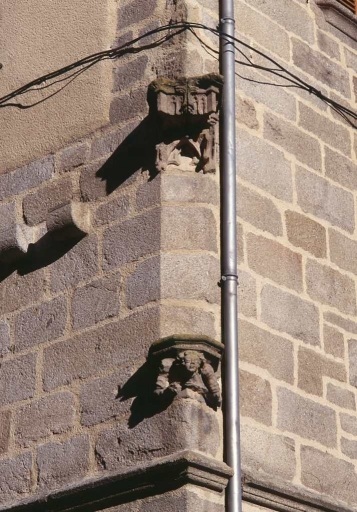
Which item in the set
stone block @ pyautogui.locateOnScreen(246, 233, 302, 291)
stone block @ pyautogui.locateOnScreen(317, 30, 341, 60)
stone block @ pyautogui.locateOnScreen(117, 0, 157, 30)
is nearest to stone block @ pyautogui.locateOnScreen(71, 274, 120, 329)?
stone block @ pyautogui.locateOnScreen(246, 233, 302, 291)

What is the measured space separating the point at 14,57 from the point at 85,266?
160 centimetres

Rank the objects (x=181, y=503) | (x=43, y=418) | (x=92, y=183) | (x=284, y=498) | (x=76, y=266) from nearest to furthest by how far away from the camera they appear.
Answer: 1. (x=181, y=503)
2. (x=284, y=498)
3. (x=43, y=418)
4. (x=76, y=266)
5. (x=92, y=183)

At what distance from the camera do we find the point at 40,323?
636 cm

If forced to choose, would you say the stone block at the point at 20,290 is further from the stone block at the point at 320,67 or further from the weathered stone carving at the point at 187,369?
the stone block at the point at 320,67

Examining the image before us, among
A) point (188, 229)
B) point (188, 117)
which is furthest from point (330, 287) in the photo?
point (188, 117)

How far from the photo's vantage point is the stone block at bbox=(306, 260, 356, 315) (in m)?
6.52

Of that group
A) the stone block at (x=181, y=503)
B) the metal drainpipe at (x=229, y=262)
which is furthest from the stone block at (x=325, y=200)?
the stone block at (x=181, y=503)

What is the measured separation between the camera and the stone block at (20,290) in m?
6.46

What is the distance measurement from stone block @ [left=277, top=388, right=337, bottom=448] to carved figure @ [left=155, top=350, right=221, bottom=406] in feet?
1.64

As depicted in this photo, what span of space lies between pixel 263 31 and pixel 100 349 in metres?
2.11

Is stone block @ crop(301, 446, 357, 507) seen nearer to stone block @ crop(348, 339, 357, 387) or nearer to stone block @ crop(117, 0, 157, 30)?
stone block @ crop(348, 339, 357, 387)

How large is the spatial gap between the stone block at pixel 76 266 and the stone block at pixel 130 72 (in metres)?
0.86

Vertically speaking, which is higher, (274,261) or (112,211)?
(112,211)

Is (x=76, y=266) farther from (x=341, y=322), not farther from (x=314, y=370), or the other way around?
(x=341, y=322)
